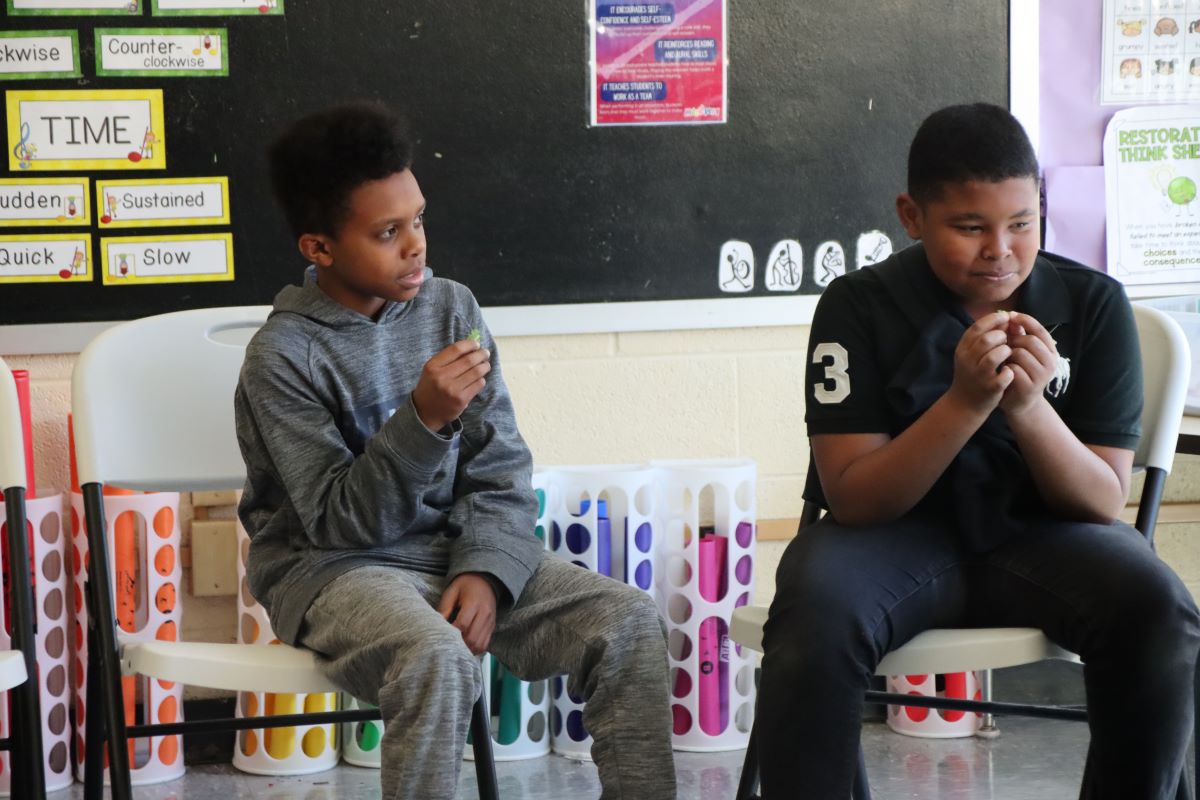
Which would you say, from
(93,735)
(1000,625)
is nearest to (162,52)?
(93,735)

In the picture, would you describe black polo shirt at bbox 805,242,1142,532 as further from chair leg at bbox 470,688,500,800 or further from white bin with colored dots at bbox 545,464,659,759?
white bin with colored dots at bbox 545,464,659,759

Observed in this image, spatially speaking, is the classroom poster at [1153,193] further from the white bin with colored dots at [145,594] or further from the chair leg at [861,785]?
the white bin with colored dots at [145,594]

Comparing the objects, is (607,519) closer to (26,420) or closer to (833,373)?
(833,373)

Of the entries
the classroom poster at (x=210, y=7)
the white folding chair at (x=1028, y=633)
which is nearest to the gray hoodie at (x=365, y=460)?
the white folding chair at (x=1028, y=633)

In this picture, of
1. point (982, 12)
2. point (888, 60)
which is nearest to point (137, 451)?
point (888, 60)

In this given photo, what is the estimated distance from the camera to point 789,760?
144 centimetres

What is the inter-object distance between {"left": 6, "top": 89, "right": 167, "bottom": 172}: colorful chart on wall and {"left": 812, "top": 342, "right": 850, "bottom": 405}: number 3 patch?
1.22 meters

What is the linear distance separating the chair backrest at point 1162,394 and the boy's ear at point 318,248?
1.00 metres

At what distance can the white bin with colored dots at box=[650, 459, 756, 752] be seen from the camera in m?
2.38

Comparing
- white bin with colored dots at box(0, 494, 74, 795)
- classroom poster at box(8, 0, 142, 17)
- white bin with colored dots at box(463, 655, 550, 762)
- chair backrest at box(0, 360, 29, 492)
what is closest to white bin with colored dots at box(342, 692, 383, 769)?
white bin with colored dots at box(463, 655, 550, 762)

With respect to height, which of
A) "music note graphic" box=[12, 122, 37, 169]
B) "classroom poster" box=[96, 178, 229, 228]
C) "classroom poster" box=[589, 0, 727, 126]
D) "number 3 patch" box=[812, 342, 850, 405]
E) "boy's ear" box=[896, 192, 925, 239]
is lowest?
"number 3 patch" box=[812, 342, 850, 405]

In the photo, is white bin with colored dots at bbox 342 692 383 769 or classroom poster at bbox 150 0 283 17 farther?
white bin with colored dots at bbox 342 692 383 769

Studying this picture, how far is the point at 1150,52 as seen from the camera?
2582 mm

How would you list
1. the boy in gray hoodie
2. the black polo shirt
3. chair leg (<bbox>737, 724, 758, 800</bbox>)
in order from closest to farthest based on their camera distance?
the boy in gray hoodie < the black polo shirt < chair leg (<bbox>737, 724, 758, 800</bbox>)
